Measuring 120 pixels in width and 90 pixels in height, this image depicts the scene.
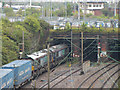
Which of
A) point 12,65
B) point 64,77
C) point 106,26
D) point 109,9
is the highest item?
point 109,9

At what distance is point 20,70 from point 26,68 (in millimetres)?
413

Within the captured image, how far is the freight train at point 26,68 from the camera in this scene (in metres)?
4.08

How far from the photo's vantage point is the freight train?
4.08m

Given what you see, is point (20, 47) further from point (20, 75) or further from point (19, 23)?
point (20, 75)

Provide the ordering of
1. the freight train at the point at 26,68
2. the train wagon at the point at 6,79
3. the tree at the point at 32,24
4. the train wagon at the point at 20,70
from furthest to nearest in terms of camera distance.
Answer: the tree at the point at 32,24 < the train wagon at the point at 20,70 < the freight train at the point at 26,68 < the train wagon at the point at 6,79

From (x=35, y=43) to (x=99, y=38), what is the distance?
2550 millimetres

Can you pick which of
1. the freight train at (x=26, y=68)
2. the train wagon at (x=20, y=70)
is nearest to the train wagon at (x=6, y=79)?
the freight train at (x=26, y=68)

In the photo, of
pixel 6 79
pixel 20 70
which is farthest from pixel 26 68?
pixel 6 79

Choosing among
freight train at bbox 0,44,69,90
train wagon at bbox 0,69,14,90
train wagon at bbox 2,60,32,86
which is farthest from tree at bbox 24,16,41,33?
train wagon at bbox 0,69,14,90

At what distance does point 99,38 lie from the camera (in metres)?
8.30

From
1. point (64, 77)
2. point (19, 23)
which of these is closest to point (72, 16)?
point (19, 23)

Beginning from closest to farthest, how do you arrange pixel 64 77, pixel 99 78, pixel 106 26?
pixel 99 78 → pixel 64 77 → pixel 106 26

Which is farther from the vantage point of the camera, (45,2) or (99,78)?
(45,2)

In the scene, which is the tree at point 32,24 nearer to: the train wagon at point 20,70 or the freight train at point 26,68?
the freight train at point 26,68
